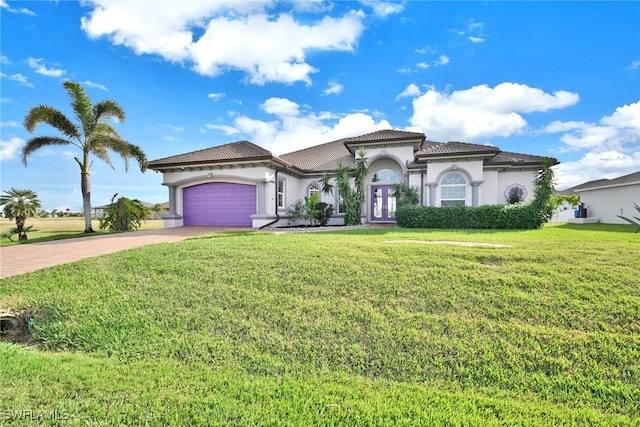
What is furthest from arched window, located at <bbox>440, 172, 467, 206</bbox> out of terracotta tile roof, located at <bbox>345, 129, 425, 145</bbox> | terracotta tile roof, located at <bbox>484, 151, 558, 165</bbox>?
terracotta tile roof, located at <bbox>345, 129, 425, 145</bbox>

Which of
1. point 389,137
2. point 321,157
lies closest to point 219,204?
point 321,157

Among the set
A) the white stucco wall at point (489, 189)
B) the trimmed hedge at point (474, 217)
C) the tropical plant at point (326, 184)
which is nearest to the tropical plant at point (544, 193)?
the trimmed hedge at point (474, 217)

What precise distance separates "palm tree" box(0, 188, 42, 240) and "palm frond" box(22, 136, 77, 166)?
118 inches

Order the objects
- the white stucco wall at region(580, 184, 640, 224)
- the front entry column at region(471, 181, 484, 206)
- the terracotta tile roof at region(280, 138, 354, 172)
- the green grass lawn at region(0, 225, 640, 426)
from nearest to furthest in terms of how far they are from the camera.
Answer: the green grass lawn at region(0, 225, 640, 426) < the front entry column at region(471, 181, 484, 206) < the white stucco wall at region(580, 184, 640, 224) < the terracotta tile roof at region(280, 138, 354, 172)

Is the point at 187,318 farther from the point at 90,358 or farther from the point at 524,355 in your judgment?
the point at 524,355

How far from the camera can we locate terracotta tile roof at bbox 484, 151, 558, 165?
1816 centimetres

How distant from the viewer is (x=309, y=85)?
1855 centimetres

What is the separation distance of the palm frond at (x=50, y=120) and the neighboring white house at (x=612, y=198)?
34.6 m

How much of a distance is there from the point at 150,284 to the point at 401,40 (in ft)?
43.1

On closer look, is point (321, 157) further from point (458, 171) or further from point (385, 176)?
point (458, 171)

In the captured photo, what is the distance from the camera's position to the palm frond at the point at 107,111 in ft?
61.2

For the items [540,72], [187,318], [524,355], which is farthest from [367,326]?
[540,72]

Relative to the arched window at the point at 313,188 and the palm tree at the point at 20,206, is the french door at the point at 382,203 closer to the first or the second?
the arched window at the point at 313,188

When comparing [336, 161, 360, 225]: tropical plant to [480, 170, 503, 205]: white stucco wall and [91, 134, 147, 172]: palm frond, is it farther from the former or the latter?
[91, 134, 147, 172]: palm frond
